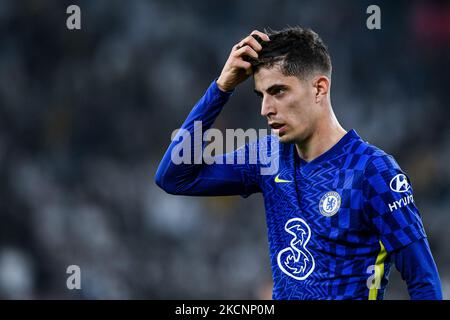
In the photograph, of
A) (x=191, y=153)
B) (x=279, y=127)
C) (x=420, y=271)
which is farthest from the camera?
(x=191, y=153)

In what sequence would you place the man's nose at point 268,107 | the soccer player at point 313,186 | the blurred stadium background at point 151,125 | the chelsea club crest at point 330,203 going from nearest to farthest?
the soccer player at point 313,186, the chelsea club crest at point 330,203, the man's nose at point 268,107, the blurred stadium background at point 151,125

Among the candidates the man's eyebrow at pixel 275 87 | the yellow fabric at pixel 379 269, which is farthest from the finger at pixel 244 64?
the yellow fabric at pixel 379 269

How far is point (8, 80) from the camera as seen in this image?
31.9ft

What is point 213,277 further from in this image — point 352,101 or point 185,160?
point 185,160

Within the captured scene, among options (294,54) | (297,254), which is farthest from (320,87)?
(297,254)

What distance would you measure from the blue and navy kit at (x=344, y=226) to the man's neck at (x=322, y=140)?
0.04m

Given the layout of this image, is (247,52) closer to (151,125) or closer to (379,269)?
(379,269)

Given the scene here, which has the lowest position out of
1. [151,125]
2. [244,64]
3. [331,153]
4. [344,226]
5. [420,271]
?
[420,271]

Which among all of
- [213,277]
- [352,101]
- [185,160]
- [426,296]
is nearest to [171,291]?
[213,277]

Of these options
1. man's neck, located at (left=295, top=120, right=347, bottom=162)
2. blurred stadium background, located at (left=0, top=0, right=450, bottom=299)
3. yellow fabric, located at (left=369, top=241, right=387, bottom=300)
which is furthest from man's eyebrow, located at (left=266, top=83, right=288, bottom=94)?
blurred stadium background, located at (left=0, top=0, right=450, bottom=299)

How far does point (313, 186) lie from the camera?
3.25 metres

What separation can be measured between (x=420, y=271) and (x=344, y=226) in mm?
339

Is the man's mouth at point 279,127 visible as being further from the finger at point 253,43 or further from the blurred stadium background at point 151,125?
the blurred stadium background at point 151,125

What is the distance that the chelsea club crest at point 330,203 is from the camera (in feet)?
10.2
